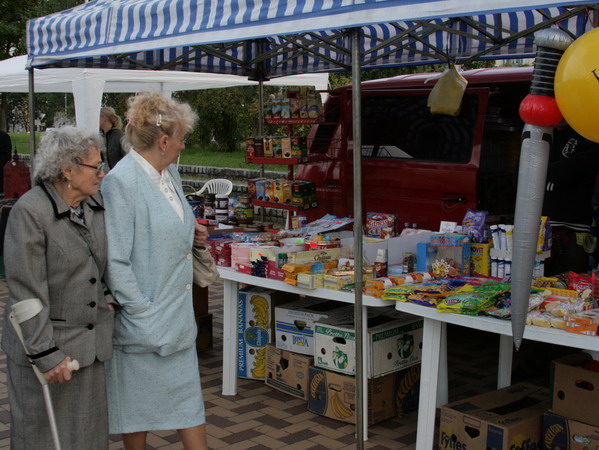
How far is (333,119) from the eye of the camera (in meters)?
6.82

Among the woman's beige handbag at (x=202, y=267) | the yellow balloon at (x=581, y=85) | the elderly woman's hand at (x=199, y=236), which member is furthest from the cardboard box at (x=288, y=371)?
the yellow balloon at (x=581, y=85)

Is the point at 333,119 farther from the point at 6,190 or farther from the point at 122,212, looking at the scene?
the point at 6,190

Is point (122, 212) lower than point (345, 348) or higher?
higher

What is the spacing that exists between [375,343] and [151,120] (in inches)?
80.4

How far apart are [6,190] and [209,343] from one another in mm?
6177

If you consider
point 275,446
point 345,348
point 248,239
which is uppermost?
point 248,239

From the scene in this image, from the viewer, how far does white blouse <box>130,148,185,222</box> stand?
10.5ft

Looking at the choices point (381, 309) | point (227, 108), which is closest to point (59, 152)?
point (381, 309)

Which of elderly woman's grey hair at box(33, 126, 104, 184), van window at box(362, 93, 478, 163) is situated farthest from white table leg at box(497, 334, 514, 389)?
elderly woman's grey hair at box(33, 126, 104, 184)

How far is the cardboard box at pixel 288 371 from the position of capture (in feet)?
16.3

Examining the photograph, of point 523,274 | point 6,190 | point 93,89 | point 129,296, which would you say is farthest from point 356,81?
point 6,190

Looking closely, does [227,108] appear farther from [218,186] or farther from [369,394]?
[369,394]

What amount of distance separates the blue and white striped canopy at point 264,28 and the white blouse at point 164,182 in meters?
1.12

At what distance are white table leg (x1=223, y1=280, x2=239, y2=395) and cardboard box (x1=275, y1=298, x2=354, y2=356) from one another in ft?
0.97
